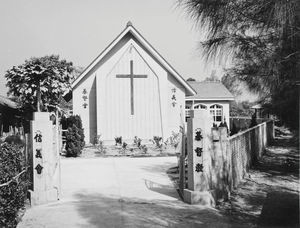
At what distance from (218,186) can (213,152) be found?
0.79 metres

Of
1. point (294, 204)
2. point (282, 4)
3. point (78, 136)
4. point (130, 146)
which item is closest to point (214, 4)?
point (282, 4)

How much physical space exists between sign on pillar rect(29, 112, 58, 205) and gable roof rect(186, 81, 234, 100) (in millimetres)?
20691

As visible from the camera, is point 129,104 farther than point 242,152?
Yes

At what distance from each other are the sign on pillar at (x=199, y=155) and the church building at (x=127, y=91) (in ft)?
41.9

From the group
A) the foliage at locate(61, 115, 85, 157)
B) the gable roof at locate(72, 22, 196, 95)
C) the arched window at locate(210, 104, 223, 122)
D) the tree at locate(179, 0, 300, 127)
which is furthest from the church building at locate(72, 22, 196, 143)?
the tree at locate(179, 0, 300, 127)

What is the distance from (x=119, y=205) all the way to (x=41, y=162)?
196 centimetres

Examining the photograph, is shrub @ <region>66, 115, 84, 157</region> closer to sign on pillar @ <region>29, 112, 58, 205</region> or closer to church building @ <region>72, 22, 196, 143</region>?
church building @ <region>72, 22, 196, 143</region>

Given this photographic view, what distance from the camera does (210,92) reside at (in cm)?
3038

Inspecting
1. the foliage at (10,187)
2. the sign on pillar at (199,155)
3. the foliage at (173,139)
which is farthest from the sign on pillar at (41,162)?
the foliage at (173,139)

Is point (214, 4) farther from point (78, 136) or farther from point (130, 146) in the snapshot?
point (130, 146)

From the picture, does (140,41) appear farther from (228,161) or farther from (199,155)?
(199,155)

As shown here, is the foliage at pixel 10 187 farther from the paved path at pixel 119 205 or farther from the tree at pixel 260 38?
the tree at pixel 260 38

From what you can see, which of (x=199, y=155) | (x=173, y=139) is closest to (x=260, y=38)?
(x=199, y=155)

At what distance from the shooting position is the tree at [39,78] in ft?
63.8
